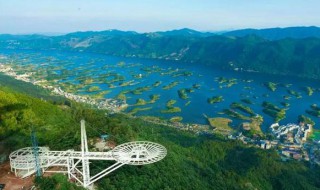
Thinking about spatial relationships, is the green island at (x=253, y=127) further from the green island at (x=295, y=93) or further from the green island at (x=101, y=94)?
the green island at (x=101, y=94)

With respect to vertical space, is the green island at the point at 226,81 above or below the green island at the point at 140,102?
below

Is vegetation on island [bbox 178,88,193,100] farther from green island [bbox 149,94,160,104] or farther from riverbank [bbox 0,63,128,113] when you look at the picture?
riverbank [bbox 0,63,128,113]

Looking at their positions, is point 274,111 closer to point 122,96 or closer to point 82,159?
point 122,96

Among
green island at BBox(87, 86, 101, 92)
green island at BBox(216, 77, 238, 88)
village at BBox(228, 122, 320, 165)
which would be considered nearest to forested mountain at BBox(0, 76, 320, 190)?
village at BBox(228, 122, 320, 165)

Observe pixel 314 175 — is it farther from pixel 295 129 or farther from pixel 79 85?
pixel 79 85

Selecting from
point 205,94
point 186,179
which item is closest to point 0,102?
point 186,179

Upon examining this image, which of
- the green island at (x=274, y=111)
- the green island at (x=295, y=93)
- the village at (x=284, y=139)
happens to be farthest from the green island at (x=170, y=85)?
the green island at (x=295, y=93)
